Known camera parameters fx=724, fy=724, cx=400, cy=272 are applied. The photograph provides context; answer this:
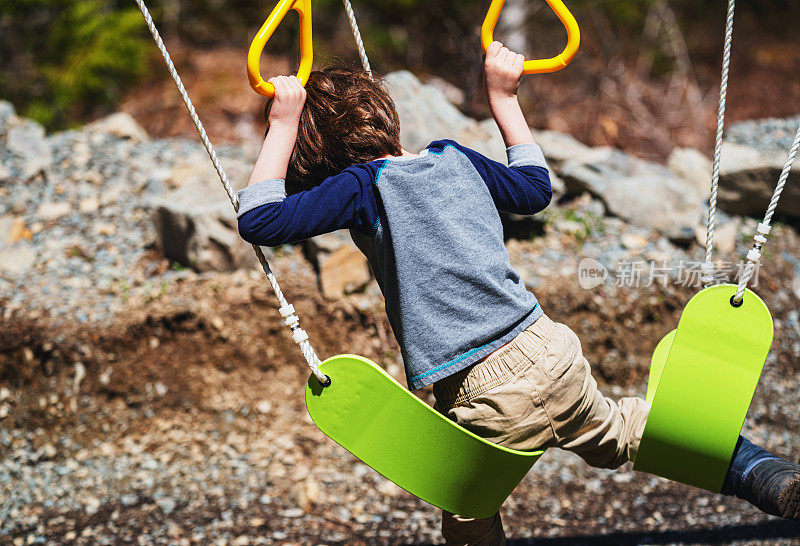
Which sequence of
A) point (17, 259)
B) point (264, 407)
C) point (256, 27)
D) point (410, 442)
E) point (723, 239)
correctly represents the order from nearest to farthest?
point (410, 442)
point (264, 407)
point (17, 259)
point (723, 239)
point (256, 27)

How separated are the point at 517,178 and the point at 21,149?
307 centimetres

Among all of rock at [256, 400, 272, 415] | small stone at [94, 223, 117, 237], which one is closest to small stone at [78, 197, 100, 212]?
small stone at [94, 223, 117, 237]

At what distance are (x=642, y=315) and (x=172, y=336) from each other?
1.86 m

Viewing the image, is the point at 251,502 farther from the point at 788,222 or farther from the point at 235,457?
the point at 788,222

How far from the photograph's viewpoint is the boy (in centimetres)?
128

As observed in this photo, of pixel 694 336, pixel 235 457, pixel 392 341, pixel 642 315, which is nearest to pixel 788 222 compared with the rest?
pixel 642 315

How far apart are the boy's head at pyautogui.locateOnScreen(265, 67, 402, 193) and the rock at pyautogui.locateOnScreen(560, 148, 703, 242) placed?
212 cm

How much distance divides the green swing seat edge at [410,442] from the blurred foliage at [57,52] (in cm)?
446

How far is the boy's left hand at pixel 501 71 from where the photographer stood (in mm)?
1476

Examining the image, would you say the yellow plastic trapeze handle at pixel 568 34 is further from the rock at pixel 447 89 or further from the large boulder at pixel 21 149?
the rock at pixel 447 89

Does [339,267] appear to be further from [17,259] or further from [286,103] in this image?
[286,103]

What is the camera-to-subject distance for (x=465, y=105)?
14.5 ft

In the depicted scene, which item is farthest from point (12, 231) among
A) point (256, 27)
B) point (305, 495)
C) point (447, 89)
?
point (256, 27)

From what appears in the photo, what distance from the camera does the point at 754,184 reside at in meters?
3.30
